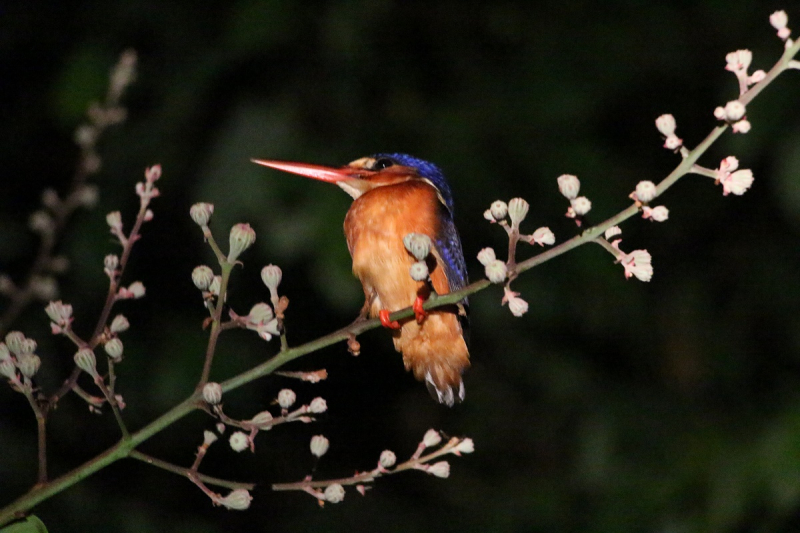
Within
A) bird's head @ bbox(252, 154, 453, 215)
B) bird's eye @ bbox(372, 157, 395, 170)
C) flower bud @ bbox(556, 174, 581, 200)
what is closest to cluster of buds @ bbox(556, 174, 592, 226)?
flower bud @ bbox(556, 174, 581, 200)

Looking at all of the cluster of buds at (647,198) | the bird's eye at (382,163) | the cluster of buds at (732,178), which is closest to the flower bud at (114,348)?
the cluster of buds at (647,198)

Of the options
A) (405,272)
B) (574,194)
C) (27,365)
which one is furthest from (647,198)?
(405,272)

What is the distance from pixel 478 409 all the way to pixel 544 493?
101cm

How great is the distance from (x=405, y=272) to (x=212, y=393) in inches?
44.8

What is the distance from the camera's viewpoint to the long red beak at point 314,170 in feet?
6.92

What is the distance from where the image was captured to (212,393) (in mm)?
1315

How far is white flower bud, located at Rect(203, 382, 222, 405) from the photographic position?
4.30ft

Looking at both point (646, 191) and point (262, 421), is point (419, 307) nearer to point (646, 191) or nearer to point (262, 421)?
point (262, 421)

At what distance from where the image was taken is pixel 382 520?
4.81 m

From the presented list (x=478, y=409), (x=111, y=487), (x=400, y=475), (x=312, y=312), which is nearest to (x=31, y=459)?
(x=111, y=487)

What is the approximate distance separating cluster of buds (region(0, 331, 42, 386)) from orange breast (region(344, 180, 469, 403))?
1072 mm

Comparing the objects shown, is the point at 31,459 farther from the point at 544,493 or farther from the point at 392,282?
the point at 544,493

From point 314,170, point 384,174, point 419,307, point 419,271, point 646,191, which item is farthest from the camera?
point 384,174

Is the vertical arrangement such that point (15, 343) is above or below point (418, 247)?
below
